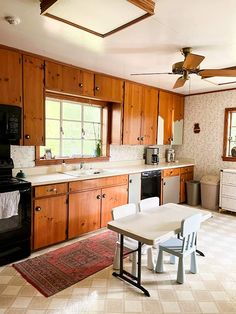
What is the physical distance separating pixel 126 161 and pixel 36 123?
2118mm

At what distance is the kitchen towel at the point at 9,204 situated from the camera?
2537 millimetres

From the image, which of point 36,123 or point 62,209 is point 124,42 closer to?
point 36,123

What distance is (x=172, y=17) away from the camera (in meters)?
2.06

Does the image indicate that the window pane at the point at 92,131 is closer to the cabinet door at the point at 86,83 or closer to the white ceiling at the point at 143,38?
the cabinet door at the point at 86,83

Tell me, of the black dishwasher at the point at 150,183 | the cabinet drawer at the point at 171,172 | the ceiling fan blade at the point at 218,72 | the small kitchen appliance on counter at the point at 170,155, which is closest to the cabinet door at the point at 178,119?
the small kitchen appliance on counter at the point at 170,155

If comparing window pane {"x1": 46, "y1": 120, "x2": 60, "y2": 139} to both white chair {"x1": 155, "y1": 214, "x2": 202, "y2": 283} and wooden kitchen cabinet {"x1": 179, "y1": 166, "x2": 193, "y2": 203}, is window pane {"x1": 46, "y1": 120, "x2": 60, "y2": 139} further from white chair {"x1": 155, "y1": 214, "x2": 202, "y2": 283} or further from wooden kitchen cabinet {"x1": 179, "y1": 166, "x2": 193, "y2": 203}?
wooden kitchen cabinet {"x1": 179, "y1": 166, "x2": 193, "y2": 203}

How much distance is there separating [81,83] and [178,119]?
2.73 m

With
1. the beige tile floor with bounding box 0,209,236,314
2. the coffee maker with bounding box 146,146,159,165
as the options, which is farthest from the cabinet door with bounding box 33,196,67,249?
the coffee maker with bounding box 146,146,159,165

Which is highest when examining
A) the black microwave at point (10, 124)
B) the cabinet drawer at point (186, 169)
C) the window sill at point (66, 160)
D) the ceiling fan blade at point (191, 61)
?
the ceiling fan blade at point (191, 61)

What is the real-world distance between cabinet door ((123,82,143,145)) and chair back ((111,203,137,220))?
74.3 inches

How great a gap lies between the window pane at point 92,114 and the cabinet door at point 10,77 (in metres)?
1.41

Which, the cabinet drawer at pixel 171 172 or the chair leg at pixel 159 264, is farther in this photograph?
the cabinet drawer at pixel 171 172

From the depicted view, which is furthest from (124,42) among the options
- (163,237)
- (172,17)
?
(163,237)

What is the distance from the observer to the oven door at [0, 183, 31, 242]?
262cm
